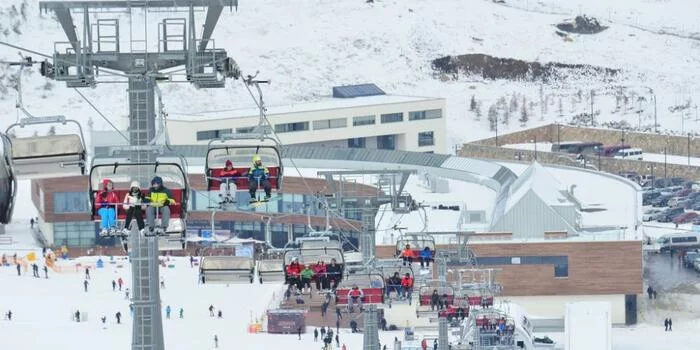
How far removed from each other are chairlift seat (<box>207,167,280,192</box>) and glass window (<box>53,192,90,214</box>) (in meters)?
63.8

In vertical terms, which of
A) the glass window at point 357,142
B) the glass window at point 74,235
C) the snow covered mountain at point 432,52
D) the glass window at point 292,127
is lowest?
the glass window at point 74,235

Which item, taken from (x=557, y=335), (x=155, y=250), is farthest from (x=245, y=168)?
(x=557, y=335)

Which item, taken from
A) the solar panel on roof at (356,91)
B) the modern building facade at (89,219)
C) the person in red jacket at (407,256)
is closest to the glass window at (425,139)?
the solar panel on roof at (356,91)

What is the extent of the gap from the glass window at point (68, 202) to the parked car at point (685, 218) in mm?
23754

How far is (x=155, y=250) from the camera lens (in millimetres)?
17969

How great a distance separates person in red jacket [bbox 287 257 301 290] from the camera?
82.0 feet

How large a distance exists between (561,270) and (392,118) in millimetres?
40107

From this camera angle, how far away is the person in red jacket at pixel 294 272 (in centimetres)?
2500

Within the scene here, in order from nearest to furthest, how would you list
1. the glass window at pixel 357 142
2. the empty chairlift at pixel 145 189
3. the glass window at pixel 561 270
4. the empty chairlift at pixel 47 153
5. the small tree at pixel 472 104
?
the empty chairlift at pixel 145 189 → the empty chairlift at pixel 47 153 → the glass window at pixel 561 270 → the glass window at pixel 357 142 → the small tree at pixel 472 104

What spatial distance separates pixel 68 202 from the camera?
83812mm

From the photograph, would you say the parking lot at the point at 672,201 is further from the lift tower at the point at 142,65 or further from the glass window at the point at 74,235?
the lift tower at the point at 142,65

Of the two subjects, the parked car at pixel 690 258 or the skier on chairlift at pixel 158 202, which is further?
the parked car at pixel 690 258

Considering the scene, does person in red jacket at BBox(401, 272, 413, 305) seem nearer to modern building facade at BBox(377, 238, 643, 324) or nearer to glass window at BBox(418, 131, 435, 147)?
modern building facade at BBox(377, 238, 643, 324)

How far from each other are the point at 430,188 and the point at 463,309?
1470 inches
